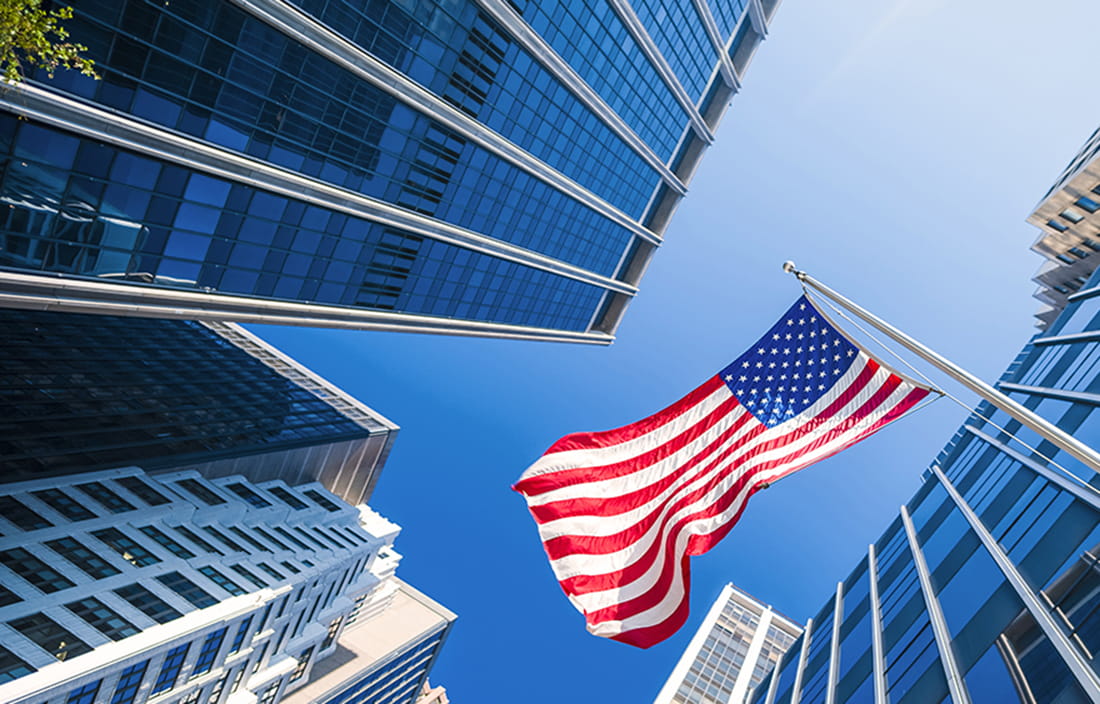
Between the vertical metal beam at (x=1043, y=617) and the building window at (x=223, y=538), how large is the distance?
5121 cm

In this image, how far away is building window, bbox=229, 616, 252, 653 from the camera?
4821 cm

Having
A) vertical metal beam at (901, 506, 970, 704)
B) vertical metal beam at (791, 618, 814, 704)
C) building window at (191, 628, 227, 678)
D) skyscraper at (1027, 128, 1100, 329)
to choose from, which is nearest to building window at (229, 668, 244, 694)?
building window at (191, 628, 227, 678)

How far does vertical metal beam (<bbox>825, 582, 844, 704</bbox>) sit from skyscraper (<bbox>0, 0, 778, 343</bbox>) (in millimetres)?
31771

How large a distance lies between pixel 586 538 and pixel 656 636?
235 cm

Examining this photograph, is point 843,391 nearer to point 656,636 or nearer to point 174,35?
point 656,636

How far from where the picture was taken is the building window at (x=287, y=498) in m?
67.2

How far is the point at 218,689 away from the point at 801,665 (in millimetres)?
43464

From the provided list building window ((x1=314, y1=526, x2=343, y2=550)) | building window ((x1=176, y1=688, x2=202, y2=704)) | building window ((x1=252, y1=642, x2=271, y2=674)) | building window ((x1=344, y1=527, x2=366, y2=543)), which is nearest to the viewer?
building window ((x1=176, y1=688, x2=202, y2=704))

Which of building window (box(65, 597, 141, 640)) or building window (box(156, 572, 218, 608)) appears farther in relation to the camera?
building window (box(156, 572, 218, 608))

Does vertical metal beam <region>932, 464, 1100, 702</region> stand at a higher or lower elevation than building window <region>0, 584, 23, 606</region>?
higher

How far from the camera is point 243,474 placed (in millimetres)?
63562

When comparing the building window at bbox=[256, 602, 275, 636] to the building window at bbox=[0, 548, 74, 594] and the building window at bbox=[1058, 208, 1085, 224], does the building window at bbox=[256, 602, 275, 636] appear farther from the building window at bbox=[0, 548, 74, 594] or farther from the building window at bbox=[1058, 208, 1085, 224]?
the building window at bbox=[1058, 208, 1085, 224]

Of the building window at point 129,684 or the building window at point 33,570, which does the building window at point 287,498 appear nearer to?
the building window at point 129,684

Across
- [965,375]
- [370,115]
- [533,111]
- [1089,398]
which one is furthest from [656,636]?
[533,111]
